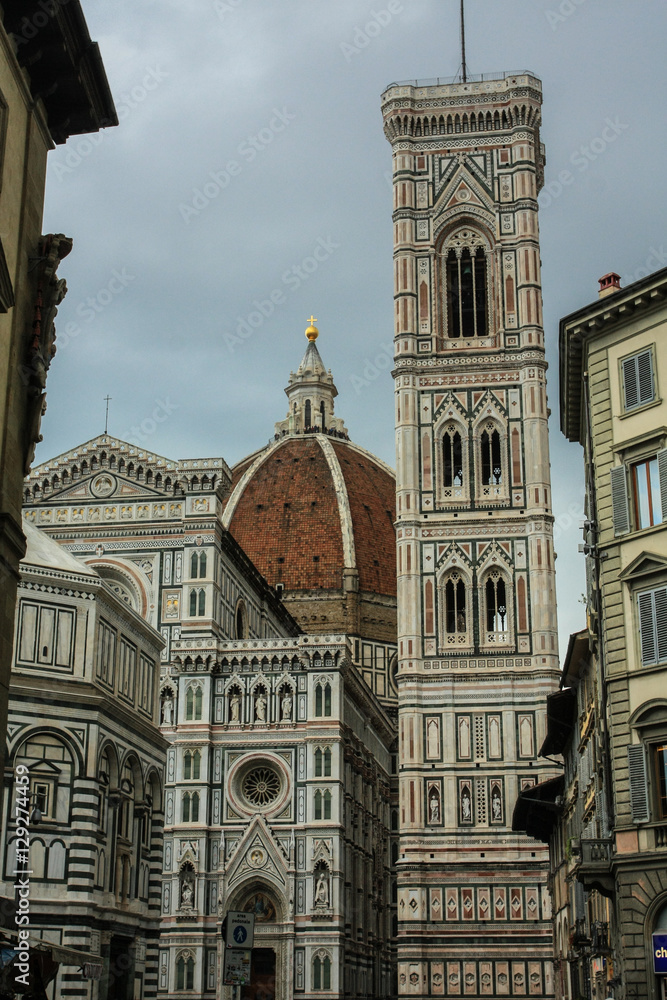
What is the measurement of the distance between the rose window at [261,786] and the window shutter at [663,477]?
3061 cm

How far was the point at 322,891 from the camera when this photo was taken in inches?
1871

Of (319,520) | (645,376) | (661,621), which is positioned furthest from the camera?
(319,520)

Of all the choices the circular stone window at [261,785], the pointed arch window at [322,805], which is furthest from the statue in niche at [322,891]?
the circular stone window at [261,785]

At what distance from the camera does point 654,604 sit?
70.7 ft

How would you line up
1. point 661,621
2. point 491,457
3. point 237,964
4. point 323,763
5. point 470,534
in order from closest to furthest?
point 237,964 < point 661,621 < point 323,763 < point 470,534 < point 491,457

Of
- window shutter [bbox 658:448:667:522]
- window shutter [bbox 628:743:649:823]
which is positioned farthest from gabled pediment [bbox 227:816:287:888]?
window shutter [bbox 658:448:667:522]

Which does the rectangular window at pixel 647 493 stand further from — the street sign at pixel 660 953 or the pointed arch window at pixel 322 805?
the pointed arch window at pixel 322 805

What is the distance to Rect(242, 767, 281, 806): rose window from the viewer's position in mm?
49688

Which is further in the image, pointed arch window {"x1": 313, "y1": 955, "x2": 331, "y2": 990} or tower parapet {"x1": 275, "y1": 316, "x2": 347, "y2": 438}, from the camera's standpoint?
tower parapet {"x1": 275, "y1": 316, "x2": 347, "y2": 438}

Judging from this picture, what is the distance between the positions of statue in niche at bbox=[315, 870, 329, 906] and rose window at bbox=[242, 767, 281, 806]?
3533 millimetres

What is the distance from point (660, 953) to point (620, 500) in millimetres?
7135

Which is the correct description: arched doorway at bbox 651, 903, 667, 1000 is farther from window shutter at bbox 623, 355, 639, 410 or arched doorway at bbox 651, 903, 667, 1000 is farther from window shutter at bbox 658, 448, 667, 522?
window shutter at bbox 623, 355, 639, 410

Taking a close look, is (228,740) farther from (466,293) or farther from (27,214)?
(27,214)

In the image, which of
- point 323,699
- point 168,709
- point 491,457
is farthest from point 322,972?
point 491,457
